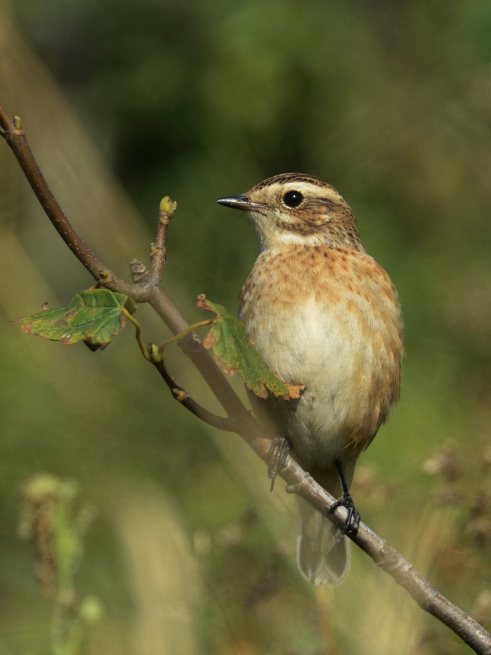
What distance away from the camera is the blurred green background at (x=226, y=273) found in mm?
4141

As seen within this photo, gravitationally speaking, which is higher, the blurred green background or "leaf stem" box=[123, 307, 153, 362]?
"leaf stem" box=[123, 307, 153, 362]

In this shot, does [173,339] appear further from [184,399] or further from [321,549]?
[321,549]

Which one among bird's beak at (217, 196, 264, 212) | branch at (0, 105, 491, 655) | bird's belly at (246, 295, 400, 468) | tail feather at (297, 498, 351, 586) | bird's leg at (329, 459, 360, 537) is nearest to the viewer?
branch at (0, 105, 491, 655)

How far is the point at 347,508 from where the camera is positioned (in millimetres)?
4207

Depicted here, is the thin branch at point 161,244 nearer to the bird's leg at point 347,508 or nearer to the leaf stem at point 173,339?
the leaf stem at point 173,339

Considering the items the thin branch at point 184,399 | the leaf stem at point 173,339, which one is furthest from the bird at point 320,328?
the leaf stem at point 173,339

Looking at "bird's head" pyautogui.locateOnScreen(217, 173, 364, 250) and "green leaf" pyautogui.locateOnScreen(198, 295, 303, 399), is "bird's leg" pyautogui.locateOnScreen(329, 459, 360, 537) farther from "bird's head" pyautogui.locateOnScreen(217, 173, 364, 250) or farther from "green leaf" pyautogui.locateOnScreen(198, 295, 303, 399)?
"bird's head" pyautogui.locateOnScreen(217, 173, 364, 250)

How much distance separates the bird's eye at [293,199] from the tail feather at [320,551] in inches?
71.2

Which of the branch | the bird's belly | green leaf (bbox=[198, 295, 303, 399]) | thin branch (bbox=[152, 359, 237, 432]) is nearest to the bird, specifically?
the bird's belly

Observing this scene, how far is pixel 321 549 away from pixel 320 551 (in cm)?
2

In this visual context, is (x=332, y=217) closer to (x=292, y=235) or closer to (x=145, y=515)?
(x=292, y=235)

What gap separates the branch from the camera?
2195 millimetres

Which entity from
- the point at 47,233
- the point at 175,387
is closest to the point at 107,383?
the point at 47,233

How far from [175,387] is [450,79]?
5835 millimetres
